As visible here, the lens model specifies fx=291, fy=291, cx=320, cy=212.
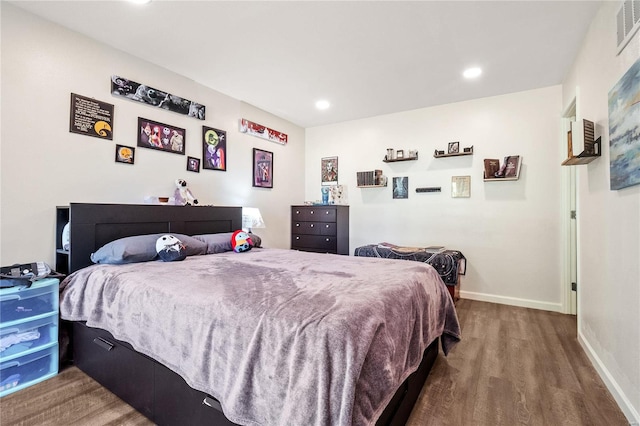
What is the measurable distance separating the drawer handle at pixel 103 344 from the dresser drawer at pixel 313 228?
295cm

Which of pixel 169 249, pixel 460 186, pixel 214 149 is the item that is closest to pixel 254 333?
pixel 169 249

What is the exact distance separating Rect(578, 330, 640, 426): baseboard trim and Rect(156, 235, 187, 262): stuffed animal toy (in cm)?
283

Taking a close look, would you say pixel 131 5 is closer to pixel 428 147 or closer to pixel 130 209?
pixel 130 209

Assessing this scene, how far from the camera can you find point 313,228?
4395mm

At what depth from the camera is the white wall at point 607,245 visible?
151cm

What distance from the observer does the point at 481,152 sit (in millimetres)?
3660

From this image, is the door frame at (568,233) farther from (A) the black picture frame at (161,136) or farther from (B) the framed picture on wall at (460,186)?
(A) the black picture frame at (161,136)

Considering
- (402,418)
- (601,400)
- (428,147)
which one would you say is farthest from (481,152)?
(402,418)

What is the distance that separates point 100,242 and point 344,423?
89.9 inches

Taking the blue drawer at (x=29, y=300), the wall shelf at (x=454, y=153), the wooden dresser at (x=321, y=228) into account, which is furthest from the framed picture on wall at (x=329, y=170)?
the blue drawer at (x=29, y=300)

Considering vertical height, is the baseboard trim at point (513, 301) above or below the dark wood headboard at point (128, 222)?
below

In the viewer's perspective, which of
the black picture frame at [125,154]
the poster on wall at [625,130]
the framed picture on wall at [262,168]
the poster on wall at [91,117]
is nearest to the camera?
the poster on wall at [625,130]

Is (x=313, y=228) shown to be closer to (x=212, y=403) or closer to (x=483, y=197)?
(x=483, y=197)

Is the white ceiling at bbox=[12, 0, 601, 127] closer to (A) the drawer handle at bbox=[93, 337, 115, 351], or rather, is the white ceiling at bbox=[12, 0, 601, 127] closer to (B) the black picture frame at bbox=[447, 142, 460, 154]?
(B) the black picture frame at bbox=[447, 142, 460, 154]
